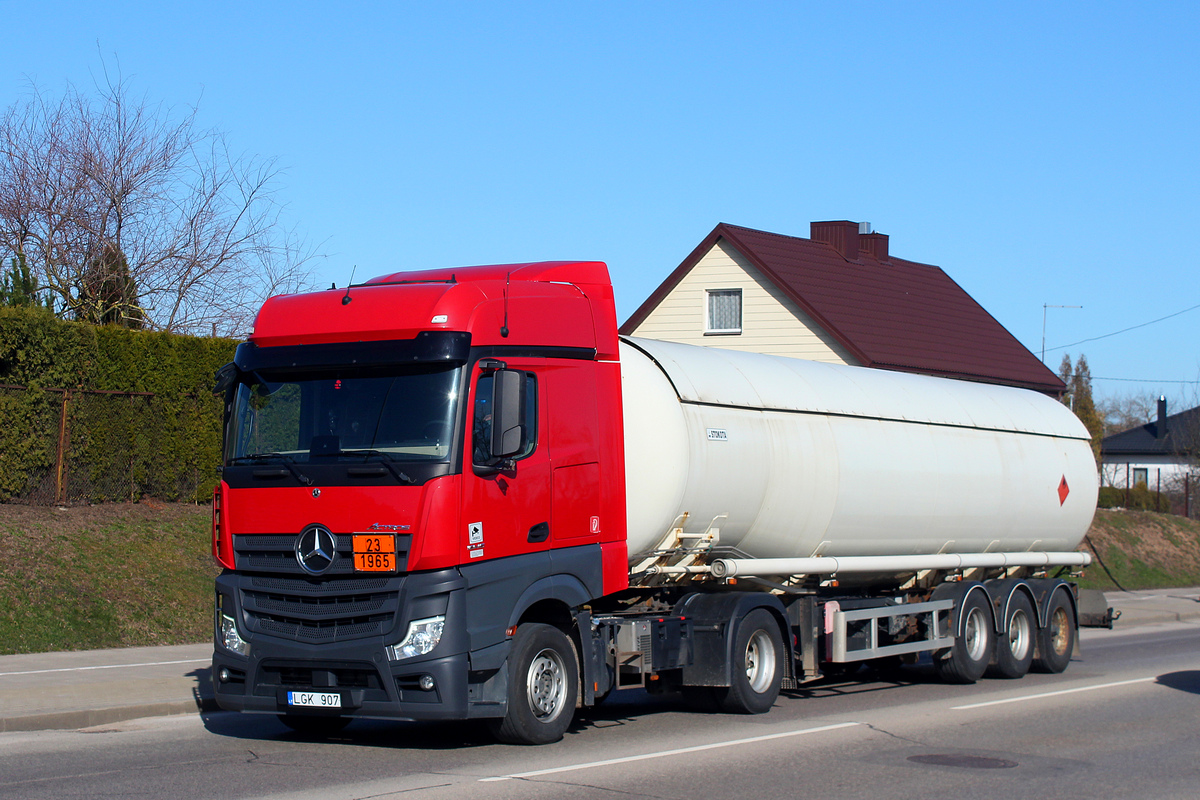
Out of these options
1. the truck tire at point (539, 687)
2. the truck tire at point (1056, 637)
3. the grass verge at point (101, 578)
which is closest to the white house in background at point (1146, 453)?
the truck tire at point (1056, 637)

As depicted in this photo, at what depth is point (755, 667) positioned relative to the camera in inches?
495

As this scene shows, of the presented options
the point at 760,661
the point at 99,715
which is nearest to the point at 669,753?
the point at 760,661

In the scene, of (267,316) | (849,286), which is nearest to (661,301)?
(849,286)

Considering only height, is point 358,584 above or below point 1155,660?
above

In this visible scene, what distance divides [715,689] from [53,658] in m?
7.99

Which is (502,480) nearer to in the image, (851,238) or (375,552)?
(375,552)

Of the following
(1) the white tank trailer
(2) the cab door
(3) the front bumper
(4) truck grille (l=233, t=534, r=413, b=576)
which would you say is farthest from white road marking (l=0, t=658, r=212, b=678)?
(2) the cab door

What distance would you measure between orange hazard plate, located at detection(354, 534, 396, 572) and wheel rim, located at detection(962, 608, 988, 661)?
8.55 metres

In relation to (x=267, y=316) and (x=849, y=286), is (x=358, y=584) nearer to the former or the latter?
(x=267, y=316)

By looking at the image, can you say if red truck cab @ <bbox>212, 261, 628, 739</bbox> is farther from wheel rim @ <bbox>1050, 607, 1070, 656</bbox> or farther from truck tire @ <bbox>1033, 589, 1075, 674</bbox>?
wheel rim @ <bbox>1050, 607, 1070, 656</bbox>

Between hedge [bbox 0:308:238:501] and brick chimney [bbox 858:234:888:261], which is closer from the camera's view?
hedge [bbox 0:308:238:501]

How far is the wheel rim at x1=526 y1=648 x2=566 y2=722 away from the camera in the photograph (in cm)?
1016

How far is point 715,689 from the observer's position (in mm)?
12312

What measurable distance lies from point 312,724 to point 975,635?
8.34 metres
